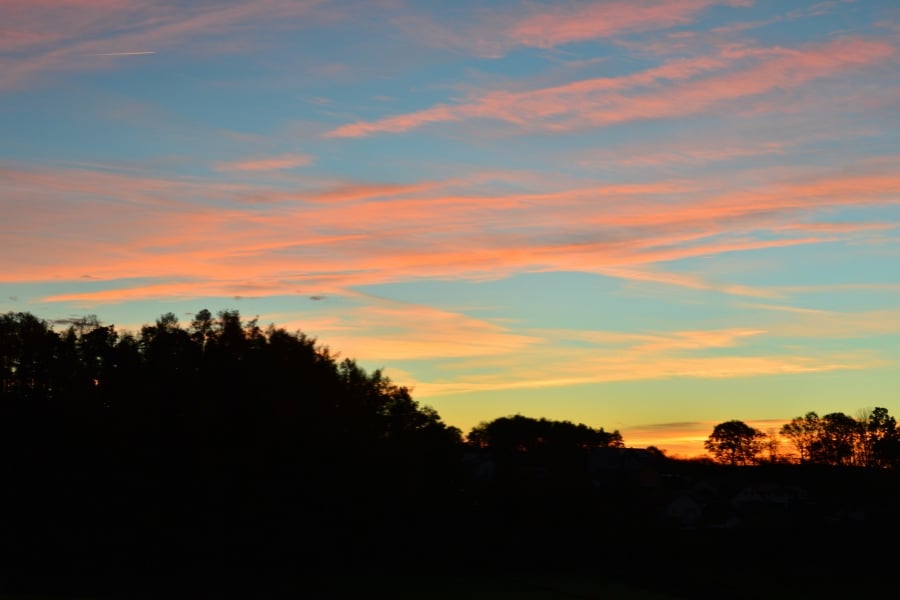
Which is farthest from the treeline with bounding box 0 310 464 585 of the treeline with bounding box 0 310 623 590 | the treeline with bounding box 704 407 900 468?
the treeline with bounding box 704 407 900 468

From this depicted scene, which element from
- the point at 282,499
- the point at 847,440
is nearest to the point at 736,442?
the point at 847,440

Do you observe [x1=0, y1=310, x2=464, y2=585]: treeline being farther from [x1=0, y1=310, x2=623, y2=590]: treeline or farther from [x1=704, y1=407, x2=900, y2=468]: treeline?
[x1=704, y1=407, x2=900, y2=468]: treeline

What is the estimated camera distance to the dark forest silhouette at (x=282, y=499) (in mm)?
65438

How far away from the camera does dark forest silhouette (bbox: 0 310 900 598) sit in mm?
65438

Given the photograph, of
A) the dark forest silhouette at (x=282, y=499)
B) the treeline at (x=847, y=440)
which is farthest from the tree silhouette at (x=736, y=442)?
the dark forest silhouette at (x=282, y=499)

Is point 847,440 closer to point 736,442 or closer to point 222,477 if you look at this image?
point 736,442

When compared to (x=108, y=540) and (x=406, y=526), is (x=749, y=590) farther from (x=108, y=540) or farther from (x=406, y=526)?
(x=108, y=540)

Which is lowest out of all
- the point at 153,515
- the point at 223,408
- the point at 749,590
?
the point at 749,590

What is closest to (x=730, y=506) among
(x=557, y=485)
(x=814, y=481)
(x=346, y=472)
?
(x=814, y=481)

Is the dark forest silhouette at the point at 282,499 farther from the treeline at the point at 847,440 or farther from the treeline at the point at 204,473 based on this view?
the treeline at the point at 847,440

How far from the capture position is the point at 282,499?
Result: 67.4m

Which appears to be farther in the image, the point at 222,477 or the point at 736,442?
the point at 736,442

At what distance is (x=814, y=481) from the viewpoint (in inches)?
4560

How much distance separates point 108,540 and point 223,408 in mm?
10339
